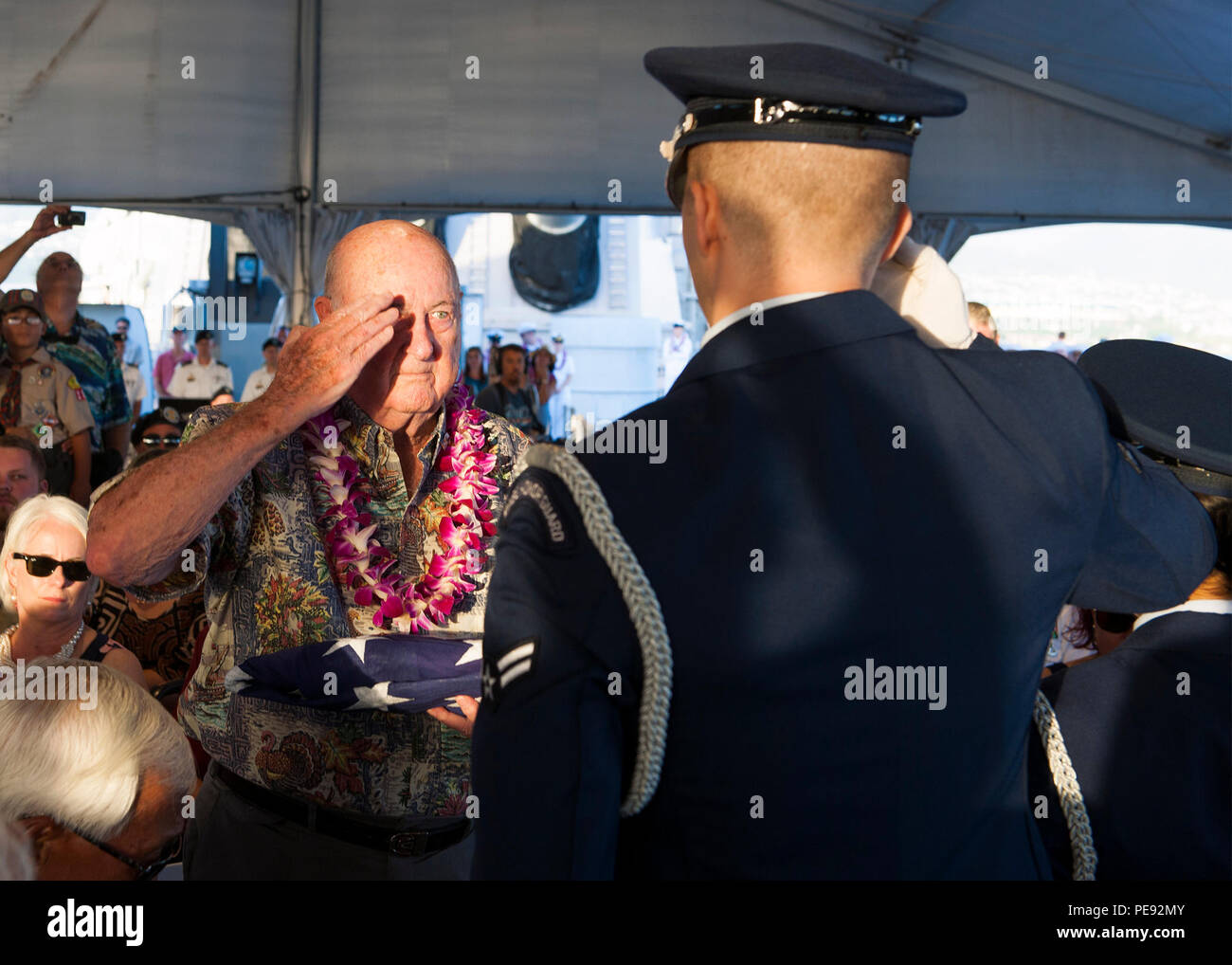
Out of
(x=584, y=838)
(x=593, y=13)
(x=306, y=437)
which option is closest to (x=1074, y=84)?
(x=593, y=13)

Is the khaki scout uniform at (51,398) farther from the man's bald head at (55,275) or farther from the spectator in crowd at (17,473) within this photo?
the spectator in crowd at (17,473)

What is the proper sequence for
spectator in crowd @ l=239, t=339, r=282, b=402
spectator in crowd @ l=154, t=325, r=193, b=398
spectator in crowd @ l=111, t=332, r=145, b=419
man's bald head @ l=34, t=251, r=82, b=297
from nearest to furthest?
man's bald head @ l=34, t=251, r=82, b=297
spectator in crowd @ l=239, t=339, r=282, b=402
spectator in crowd @ l=111, t=332, r=145, b=419
spectator in crowd @ l=154, t=325, r=193, b=398

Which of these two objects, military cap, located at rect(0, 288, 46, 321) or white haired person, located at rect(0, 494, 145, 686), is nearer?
white haired person, located at rect(0, 494, 145, 686)

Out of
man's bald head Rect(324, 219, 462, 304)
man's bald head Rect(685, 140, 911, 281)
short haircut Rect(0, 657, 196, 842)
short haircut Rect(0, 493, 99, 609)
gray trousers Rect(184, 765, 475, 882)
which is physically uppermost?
man's bald head Rect(324, 219, 462, 304)

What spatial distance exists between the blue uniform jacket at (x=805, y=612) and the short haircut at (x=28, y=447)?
3.87m

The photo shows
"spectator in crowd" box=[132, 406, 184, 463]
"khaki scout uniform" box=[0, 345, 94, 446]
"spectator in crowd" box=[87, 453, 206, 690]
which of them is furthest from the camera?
"khaki scout uniform" box=[0, 345, 94, 446]

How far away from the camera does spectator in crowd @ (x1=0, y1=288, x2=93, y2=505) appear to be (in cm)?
557

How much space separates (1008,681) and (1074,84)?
12.3m

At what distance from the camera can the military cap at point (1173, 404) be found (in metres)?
1.31

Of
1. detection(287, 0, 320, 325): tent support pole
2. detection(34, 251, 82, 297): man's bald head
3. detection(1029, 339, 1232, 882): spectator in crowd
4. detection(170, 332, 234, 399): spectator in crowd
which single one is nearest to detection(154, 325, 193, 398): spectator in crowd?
detection(170, 332, 234, 399): spectator in crowd

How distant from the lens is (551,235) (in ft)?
73.5

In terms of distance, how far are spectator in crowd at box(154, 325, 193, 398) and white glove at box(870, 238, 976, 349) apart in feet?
41.4

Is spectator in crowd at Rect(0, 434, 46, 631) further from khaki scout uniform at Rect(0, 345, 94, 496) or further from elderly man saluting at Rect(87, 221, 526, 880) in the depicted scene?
elderly man saluting at Rect(87, 221, 526, 880)

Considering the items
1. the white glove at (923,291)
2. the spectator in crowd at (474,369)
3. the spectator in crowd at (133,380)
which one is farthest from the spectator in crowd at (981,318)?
the spectator in crowd at (133,380)
